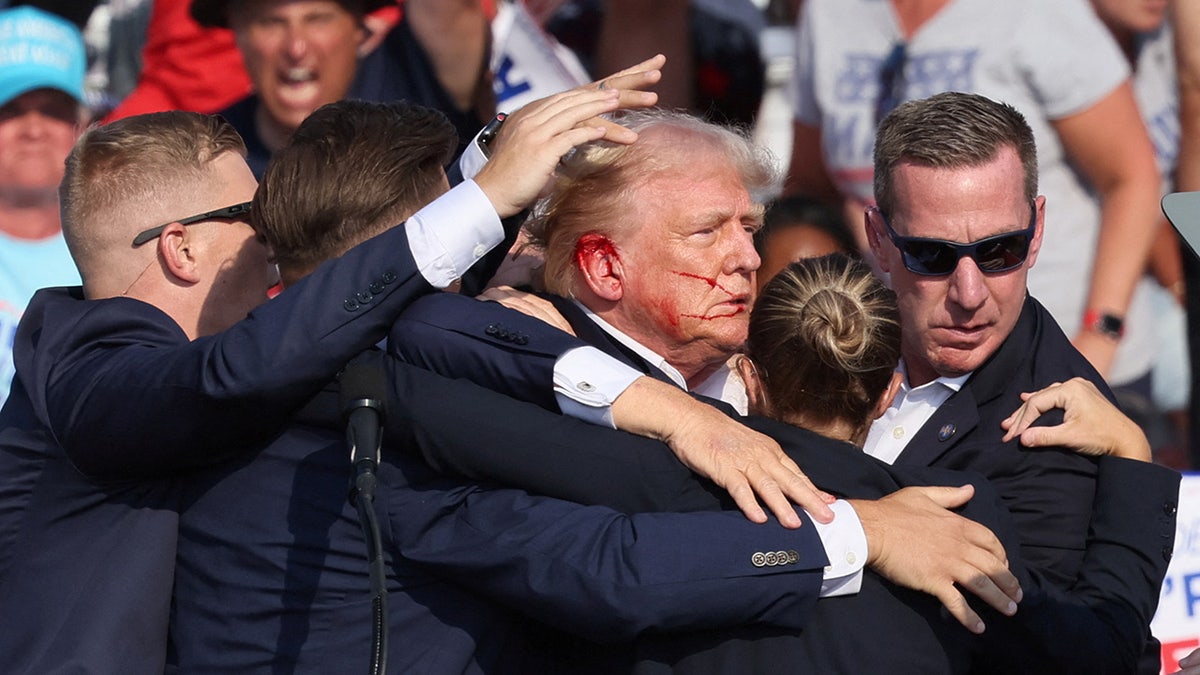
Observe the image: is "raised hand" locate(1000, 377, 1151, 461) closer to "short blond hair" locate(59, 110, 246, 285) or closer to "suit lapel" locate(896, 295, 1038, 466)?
"suit lapel" locate(896, 295, 1038, 466)

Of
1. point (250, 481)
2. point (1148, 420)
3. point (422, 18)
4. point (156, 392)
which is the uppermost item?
point (156, 392)

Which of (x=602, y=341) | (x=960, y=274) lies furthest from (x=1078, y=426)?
(x=602, y=341)

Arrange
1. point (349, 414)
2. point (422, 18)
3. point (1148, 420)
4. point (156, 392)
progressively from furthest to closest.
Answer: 1. point (422, 18)
2. point (1148, 420)
3. point (156, 392)
4. point (349, 414)

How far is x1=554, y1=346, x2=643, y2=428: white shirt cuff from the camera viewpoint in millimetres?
2709

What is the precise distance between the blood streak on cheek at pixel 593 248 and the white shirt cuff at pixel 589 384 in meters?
0.40

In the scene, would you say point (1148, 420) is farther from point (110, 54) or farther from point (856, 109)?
point (110, 54)

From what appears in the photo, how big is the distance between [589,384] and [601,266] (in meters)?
0.46

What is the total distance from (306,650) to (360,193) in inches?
33.4

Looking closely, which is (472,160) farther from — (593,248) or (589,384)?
(589,384)

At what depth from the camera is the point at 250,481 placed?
9.48 feet

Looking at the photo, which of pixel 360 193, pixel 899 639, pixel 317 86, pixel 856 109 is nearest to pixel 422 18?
pixel 317 86

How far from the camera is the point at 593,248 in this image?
3137 millimetres

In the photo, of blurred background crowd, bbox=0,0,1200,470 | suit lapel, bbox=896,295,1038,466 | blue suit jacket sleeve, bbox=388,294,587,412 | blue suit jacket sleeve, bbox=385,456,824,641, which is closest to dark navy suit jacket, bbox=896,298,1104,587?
suit lapel, bbox=896,295,1038,466

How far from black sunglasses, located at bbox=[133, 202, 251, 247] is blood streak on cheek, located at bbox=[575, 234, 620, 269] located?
0.74 metres
